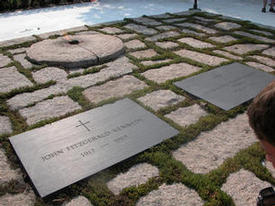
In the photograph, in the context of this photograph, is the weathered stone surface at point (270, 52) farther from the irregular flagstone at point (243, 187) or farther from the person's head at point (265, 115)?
the person's head at point (265, 115)

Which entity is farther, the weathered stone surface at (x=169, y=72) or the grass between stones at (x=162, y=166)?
the weathered stone surface at (x=169, y=72)

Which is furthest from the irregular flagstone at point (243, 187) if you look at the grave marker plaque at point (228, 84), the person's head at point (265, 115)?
the person's head at point (265, 115)

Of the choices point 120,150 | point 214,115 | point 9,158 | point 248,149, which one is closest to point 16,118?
point 9,158

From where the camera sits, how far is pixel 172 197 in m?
1.97

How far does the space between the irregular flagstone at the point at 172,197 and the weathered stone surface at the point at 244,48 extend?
3.04 meters

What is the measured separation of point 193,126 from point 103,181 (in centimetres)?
103

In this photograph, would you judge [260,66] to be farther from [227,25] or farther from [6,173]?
[6,173]

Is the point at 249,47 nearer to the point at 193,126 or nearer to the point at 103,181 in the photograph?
the point at 193,126

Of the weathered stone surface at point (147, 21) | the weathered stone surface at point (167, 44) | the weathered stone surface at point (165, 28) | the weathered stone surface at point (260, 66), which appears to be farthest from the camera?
the weathered stone surface at point (147, 21)

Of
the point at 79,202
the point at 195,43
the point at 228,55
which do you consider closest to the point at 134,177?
the point at 79,202

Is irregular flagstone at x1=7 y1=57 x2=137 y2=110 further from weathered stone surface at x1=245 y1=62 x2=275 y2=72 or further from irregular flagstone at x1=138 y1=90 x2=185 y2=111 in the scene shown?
weathered stone surface at x1=245 y1=62 x2=275 y2=72

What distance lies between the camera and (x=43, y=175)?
207 centimetres

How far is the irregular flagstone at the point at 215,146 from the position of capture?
7.45ft

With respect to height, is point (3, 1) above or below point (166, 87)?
above
